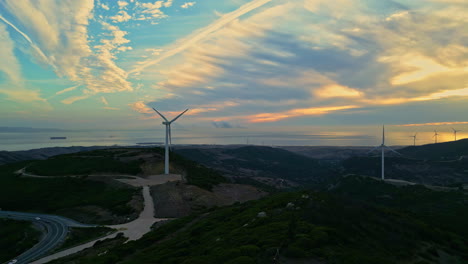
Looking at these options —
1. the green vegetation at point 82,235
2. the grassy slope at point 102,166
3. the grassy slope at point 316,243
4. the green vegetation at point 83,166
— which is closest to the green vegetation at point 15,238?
the green vegetation at point 82,235

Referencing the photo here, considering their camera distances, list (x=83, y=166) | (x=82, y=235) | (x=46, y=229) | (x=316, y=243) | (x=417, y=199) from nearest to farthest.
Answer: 1. (x=316, y=243)
2. (x=82, y=235)
3. (x=46, y=229)
4. (x=417, y=199)
5. (x=83, y=166)

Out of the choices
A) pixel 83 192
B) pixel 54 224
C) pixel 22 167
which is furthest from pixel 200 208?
pixel 22 167

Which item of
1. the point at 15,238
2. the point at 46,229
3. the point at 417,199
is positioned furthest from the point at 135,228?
the point at 417,199

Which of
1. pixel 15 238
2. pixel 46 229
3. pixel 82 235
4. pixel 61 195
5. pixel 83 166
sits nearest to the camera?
pixel 15 238

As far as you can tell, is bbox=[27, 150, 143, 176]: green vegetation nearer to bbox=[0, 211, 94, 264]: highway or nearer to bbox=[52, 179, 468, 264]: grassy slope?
bbox=[0, 211, 94, 264]: highway

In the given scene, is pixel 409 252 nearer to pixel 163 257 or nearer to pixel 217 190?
pixel 163 257

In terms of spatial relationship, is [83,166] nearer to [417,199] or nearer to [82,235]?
[82,235]

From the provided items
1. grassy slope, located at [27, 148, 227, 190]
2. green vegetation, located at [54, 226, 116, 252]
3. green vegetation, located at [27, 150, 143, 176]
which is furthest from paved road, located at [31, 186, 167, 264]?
green vegetation, located at [27, 150, 143, 176]
